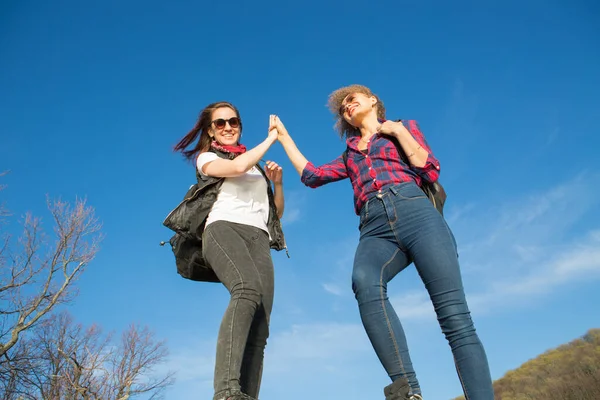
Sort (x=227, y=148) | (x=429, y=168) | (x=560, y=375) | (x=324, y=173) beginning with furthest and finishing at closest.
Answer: (x=560, y=375) → (x=227, y=148) → (x=324, y=173) → (x=429, y=168)

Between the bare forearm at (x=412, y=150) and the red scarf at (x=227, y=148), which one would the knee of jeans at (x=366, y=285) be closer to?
the bare forearm at (x=412, y=150)

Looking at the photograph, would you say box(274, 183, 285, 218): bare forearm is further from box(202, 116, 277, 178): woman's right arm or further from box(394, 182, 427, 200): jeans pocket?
box(394, 182, 427, 200): jeans pocket

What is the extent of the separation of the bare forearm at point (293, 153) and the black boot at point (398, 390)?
1981 millimetres

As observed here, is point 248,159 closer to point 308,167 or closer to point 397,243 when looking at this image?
point 308,167

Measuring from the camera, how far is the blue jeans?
8.54ft

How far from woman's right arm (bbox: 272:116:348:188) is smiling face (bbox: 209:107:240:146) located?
1.17 ft

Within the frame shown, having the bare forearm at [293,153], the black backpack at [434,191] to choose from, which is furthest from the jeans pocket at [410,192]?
the bare forearm at [293,153]

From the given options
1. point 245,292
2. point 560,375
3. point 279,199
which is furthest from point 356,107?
point 560,375

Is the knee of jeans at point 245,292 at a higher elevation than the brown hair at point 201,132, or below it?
below

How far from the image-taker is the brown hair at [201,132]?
13.6 ft

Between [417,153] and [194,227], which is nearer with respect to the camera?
[417,153]

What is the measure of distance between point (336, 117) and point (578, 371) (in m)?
52.7

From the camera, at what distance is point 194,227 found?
3.46m

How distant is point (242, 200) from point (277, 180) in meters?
0.50
